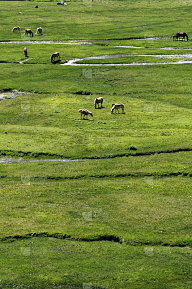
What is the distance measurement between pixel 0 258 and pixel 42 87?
46.2 m

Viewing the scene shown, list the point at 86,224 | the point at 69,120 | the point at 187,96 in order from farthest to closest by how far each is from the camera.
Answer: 1. the point at 187,96
2. the point at 69,120
3. the point at 86,224

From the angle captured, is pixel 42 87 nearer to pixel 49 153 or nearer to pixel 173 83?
pixel 173 83

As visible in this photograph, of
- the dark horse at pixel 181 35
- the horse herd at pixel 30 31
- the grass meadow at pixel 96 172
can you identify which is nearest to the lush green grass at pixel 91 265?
the grass meadow at pixel 96 172

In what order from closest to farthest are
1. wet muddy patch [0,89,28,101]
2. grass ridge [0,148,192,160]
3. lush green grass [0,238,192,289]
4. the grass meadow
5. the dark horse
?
lush green grass [0,238,192,289], the grass meadow, grass ridge [0,148,192,160], wet muddy patch [0,89,28,101], the dark horse

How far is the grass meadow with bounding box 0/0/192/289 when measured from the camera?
25.3 metres

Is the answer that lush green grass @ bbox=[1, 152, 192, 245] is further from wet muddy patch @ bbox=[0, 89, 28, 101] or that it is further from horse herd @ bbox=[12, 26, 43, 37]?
horse herd @ bbox=[12, 26, 43, 37]

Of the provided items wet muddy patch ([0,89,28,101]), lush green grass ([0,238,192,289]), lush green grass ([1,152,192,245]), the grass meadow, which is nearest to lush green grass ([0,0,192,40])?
the grass meadow

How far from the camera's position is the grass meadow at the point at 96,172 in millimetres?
25344

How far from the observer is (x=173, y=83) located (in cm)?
6981

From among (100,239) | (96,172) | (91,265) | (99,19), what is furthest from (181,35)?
(91,265)

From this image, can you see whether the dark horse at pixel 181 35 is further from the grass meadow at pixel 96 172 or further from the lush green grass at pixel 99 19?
the grass meadow at pixel 96 172

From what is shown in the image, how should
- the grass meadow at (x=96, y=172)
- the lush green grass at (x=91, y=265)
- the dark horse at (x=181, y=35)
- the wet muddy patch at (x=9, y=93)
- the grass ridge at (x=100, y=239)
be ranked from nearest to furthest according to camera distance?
the lush green grass at (x=91, y=265) < the grass meadow at (x=96, y=172) < the grass ridge at (x=100, y=239) < the wet muddy patch at (x=9, y=93) < the dark horse at (x=181, y=35)

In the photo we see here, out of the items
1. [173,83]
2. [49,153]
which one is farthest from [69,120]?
[173,83]

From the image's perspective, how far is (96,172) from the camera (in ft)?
130
